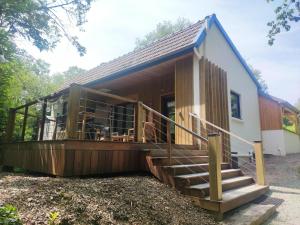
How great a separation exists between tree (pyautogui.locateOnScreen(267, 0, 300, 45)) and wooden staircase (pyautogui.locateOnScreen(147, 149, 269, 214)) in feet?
25.5

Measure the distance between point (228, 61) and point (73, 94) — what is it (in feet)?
24.7

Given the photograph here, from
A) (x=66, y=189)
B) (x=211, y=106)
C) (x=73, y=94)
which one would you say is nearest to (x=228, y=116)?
(x=211, y=106)

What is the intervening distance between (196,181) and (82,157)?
7.45 feet

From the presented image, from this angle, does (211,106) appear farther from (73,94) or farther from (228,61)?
(73,94)

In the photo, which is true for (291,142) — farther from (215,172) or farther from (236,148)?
(215,172)

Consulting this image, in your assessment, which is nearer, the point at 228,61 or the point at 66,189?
the point at 66,189

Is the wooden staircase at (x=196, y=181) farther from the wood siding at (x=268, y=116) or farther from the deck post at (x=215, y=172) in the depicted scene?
the wood siding at (x=268, y=116)

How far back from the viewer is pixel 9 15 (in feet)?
23.4

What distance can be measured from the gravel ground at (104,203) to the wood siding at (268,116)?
1019 cm

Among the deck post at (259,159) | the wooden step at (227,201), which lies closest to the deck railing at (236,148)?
the deck post at (259,159)

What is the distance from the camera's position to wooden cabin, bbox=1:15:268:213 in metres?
4.41

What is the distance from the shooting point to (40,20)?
8359 mm

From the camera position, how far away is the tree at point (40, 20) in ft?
22.6

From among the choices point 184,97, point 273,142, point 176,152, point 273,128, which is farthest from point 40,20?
point 273,142
